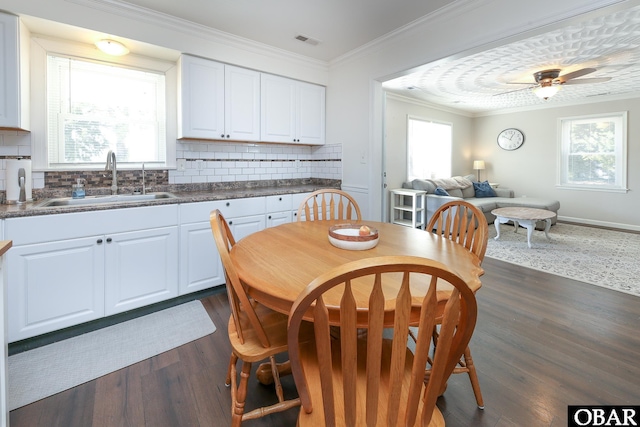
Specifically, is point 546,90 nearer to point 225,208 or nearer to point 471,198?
point 471,198

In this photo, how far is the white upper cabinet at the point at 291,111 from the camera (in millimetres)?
3404

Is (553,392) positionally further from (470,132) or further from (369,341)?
(470,132)

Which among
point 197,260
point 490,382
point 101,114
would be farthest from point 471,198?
point 101,114

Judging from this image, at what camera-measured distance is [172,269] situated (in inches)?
98.7

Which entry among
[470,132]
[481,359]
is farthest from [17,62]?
[470,132]

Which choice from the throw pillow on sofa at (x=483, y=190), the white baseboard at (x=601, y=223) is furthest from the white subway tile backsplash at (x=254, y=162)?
the white baseboard at (x=601, y=223)

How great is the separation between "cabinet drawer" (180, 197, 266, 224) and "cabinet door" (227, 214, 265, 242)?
0.13 feet

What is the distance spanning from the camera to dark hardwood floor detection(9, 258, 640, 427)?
57.1 inches

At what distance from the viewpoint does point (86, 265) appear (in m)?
2.10

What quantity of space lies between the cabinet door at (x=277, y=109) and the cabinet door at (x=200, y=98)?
0.47 m

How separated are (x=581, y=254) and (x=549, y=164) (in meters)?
3.30

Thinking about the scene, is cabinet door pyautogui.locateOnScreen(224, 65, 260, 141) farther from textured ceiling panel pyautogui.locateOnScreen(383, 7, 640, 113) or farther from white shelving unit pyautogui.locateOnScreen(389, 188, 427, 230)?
white shelving unit pyautogui.locateOnScreen(389, 188, 427, 230)

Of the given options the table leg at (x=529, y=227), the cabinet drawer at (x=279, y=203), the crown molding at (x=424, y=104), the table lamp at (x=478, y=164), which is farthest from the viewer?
the table lamp at (x=478, y=164)

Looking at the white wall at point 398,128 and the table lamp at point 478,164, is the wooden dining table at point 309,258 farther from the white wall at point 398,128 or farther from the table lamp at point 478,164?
the table lamp at point 478,164
